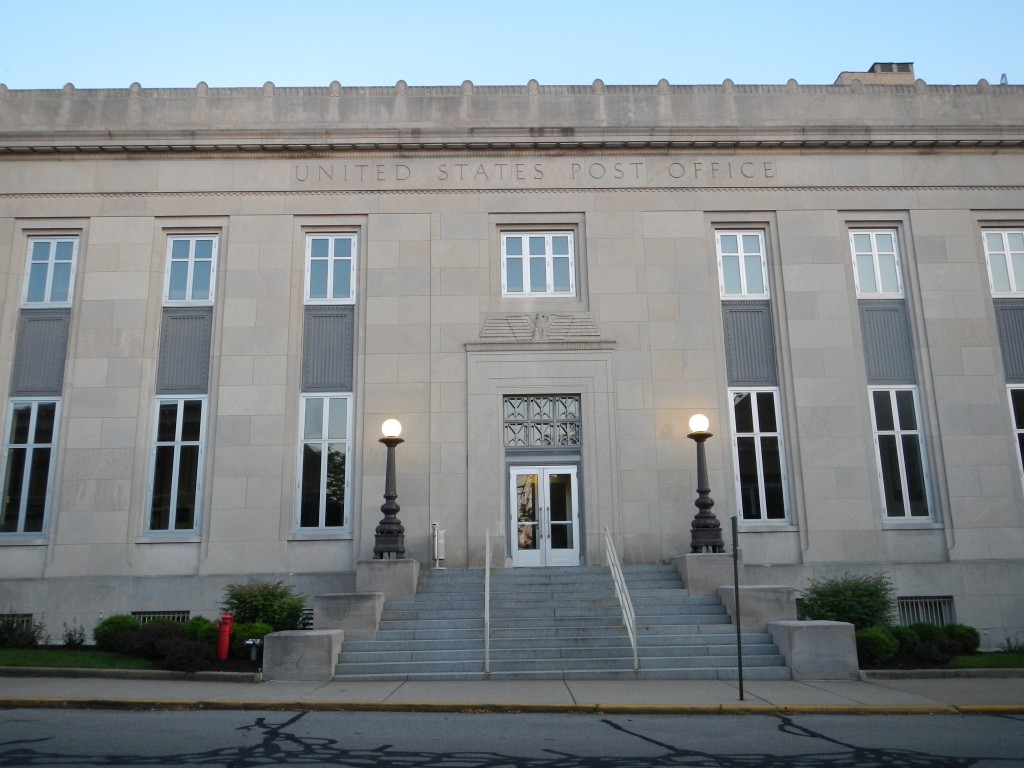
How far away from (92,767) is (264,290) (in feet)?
47.7

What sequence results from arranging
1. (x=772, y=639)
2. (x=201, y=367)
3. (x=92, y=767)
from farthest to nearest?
(x=201, y=367) → (x=772, y=639) → (x=92, y=767)

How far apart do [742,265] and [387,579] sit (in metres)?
11.9

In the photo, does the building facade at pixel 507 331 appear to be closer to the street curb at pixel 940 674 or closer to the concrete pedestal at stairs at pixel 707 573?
the concrete pedestal at stairs at pixel 707 573

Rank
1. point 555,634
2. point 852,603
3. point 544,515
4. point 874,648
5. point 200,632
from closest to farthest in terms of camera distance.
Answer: point 874,648 < point 555,634 < point 200,632 < point 852,603 < point 544,515

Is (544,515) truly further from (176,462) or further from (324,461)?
(176,462)

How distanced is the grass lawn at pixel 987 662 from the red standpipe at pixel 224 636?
1280 cm

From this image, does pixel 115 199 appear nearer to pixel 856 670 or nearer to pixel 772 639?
pixel 772 639

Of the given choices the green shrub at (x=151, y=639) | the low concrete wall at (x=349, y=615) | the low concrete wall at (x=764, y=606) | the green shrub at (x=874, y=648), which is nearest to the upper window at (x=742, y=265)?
the low concrete wall at (x=764, y=606)

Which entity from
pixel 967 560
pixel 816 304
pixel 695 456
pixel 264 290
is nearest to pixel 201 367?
pixel 264 290

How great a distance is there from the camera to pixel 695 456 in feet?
65.1

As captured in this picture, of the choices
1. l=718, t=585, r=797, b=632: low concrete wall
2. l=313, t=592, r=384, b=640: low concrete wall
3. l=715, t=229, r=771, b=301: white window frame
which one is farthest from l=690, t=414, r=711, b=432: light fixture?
Result: l=313, t=592, r=384, b=640: low concrete wall

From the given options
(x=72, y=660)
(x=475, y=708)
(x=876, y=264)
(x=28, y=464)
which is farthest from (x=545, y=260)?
(x=72, y=660)

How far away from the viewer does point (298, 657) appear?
14.1 m

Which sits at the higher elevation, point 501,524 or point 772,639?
point 501,524
